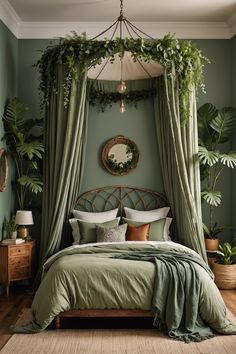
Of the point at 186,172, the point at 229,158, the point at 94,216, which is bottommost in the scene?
the point at 94,216

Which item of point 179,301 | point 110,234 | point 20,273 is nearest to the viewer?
point 179,301

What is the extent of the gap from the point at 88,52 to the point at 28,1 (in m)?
1.16

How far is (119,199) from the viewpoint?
6793 mm

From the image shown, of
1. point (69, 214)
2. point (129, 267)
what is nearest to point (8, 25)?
point (69, 214)

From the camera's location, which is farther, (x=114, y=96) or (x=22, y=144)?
(x=114, y=96)

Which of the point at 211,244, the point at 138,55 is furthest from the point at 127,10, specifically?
the point at 211,244

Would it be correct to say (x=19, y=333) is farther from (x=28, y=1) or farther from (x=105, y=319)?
(x=28, y=1)

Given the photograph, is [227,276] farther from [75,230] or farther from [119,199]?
[75,230]

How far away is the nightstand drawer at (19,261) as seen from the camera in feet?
19.2

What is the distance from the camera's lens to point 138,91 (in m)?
6.76

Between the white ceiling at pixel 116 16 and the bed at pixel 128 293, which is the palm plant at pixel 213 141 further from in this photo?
the bed at pixel 128 293

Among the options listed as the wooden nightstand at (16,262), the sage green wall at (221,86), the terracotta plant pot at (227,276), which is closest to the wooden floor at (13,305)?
the terracotta plant pot at (227,276)

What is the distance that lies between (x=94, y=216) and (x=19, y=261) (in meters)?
1.14

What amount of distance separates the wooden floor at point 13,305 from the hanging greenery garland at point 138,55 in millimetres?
2213
